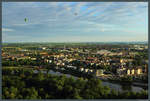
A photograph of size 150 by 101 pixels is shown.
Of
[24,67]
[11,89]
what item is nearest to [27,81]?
[11,89]

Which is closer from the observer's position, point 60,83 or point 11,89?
point 11,89

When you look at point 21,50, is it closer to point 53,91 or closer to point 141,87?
→ point 53,91

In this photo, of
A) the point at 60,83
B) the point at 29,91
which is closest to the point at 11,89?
the point at 29,91

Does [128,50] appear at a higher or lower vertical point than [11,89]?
higher

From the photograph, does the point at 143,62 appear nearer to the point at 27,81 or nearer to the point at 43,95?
the point at 43,95

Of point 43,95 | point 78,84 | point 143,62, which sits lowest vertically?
point 43,95

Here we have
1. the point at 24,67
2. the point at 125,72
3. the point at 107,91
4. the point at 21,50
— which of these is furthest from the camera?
the point at 21,50

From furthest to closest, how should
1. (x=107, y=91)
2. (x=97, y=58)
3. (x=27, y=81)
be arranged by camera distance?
(x=97, y=58) < (x=27, y=81) < (x=107, y=91)
